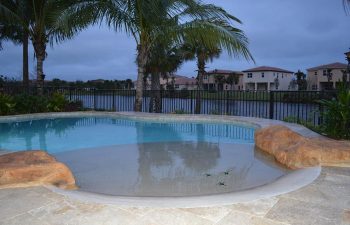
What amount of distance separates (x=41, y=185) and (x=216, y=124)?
715cm

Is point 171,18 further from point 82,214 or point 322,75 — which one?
point 322,75

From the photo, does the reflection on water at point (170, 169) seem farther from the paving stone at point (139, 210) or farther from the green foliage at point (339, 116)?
the green foliage at point (339, 116)

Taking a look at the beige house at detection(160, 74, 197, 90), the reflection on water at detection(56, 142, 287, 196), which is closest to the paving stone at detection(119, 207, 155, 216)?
the reflection on water at detection(56, 142, 287, 196)

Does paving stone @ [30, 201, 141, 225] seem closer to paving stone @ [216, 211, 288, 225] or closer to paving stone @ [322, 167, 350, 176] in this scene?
paving stone @ [216, 211, 288, 225]

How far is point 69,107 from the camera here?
13766 mm

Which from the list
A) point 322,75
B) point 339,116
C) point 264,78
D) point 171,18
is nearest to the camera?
point 339,116

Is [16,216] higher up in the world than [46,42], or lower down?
lower down

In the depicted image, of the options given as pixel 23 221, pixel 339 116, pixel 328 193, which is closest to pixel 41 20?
pixel 339 116

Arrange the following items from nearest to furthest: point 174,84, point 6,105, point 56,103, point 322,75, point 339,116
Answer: point 339,116 → point 6,105 → point 56,103 → point 174,84 → point 322,75

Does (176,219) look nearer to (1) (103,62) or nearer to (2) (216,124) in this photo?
(2) (216,124)

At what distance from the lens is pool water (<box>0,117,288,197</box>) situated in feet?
14.2

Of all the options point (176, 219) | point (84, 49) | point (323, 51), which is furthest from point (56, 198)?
point (323, 51)

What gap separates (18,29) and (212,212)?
15845 millimetres

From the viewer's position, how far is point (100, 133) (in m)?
8.74
